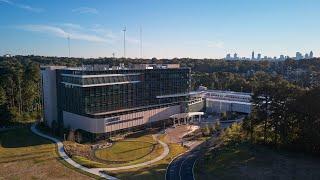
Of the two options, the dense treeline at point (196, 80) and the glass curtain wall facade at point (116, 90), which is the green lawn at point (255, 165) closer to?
the dense treeline at point (196, 80)

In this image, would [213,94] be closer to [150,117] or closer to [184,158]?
[150,117]

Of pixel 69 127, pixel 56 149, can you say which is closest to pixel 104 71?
pixel 69 127

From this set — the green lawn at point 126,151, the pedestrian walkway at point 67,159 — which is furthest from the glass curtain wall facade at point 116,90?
the green lawn at point 126,151

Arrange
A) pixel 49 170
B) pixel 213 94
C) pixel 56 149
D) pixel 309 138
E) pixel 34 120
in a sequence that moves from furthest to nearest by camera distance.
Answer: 1. pixel 213 94
2. pixel 34 120
3. pixel 56 149
4. pixel 309 138
5. pixel 49 170

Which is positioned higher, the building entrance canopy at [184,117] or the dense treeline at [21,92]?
the dense treeline at [21,92]

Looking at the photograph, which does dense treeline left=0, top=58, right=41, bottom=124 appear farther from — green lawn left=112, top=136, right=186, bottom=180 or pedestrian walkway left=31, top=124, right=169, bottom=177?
green lawn left=112, top=136, right=186, bottom=180

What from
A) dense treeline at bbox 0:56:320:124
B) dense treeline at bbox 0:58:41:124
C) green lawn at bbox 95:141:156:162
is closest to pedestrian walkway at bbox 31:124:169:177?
green lawn at bbox 95:141:156:162
